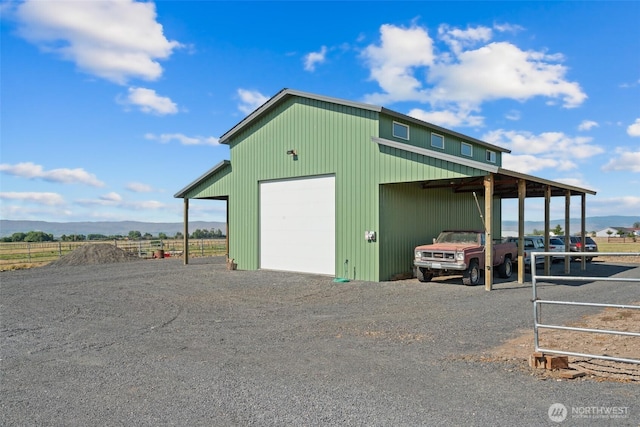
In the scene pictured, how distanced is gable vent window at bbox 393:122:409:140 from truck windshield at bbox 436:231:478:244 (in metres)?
4.46

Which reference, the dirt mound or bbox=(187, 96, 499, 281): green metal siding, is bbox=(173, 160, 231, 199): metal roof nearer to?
bbox=(187, 96, 499, 281): green metal siding

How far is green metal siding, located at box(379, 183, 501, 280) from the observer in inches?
633

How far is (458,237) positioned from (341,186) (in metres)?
4.69

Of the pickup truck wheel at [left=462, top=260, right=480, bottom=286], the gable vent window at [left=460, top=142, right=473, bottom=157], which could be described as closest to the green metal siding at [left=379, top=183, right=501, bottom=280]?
the pickup truck wheel at [left=462, top=260, right=480, bottom=286]

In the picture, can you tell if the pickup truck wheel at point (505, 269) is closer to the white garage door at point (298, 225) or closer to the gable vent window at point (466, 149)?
the white garage door at point (298, 225)

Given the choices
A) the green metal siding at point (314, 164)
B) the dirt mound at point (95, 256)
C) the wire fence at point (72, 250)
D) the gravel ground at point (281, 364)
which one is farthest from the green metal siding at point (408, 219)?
the wire fence at point (72, 250)

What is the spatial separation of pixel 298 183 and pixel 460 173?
23.5 feet

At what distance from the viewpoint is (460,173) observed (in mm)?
13773

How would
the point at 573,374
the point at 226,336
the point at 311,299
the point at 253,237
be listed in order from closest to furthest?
the point at 573,374 → the point at 226,336 → the point at 311,299 → the point at 253,237

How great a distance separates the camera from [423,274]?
1541cm

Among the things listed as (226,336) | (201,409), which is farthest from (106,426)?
(226,336)

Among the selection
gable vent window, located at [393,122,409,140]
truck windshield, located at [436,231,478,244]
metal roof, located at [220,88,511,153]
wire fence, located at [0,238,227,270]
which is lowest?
wire fence, located at [0,238,227,270]

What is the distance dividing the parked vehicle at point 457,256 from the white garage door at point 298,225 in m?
3.69

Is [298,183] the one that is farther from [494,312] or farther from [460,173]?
[494,312]
